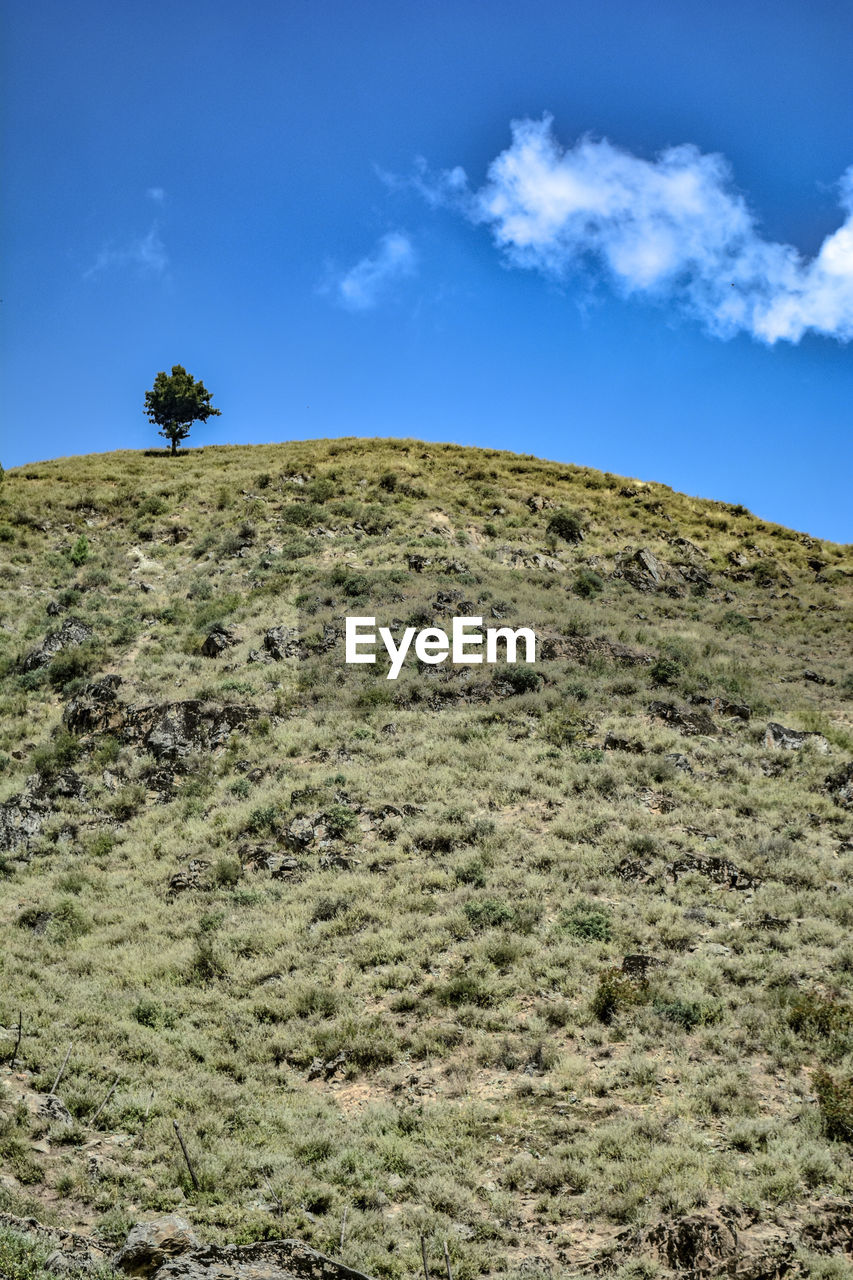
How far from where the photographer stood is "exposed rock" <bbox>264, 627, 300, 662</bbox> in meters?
26.7

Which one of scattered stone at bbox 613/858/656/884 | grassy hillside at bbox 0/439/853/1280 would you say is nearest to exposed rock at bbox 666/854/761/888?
grassy hillside at bbox 0/439/853/1280

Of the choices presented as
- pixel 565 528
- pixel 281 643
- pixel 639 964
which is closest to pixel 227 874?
pixel 639 964

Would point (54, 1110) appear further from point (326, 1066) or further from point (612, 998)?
point (612, 998)

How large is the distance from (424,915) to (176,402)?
2096 inches

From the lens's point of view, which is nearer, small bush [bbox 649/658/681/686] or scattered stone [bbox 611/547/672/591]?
small bush [bbox 649/658/681/686]

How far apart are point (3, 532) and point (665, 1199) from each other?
1554 inches

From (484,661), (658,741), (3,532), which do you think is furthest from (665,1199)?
(3,532)

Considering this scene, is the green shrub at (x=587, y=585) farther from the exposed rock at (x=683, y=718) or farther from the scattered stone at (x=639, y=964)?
the scattered stone at (x=639, y=964)

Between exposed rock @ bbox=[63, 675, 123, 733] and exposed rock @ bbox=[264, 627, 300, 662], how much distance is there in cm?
513

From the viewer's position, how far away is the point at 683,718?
74.2 ft

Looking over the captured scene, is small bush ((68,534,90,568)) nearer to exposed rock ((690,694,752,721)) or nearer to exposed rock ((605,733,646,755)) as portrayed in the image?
exposed rock ((605,733,646,755))

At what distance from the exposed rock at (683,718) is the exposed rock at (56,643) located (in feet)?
65.7

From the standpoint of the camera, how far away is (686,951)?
13.2 m

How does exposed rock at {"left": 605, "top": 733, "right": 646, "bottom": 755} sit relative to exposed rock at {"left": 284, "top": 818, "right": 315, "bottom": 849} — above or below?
above
